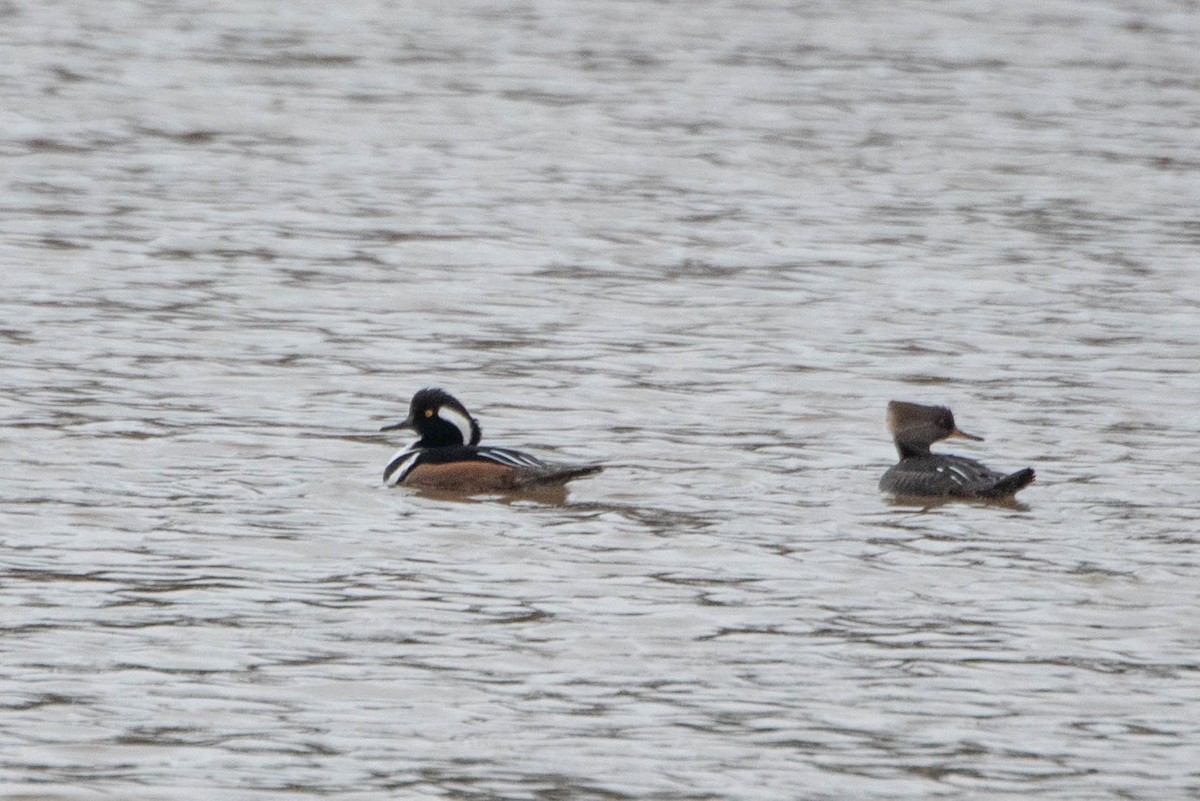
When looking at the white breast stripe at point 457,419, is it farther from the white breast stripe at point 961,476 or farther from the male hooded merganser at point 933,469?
the white breast stripe at point 961,476

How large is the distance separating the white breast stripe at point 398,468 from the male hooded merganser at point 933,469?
2.15 m

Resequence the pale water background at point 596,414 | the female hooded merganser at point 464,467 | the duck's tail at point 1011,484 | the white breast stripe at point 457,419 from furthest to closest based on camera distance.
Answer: the white breast stripe at point 457,419 → the female hooded merganser at point 464,467 → the duck's tail at point 1011,484 → the pale water background at point 596,414

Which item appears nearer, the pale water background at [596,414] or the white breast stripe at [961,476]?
the pale water background at [596,414]

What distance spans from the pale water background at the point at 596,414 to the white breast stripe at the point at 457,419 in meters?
0.46

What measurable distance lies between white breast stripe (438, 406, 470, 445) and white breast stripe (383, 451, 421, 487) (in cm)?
35

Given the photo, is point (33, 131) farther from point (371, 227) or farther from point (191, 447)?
point (191, 447)

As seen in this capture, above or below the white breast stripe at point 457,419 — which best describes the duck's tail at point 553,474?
below

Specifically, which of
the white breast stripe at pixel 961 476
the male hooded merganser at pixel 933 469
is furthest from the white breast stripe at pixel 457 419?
the white breast stripe at pixel 961 476

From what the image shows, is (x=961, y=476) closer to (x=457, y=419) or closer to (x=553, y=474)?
→ (x=553, y=474)

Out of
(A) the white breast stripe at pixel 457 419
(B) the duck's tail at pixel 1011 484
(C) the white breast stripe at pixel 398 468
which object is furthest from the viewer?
(A) the white breast stripe at pixel 457 419

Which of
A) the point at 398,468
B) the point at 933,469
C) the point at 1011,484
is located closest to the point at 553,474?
the point at 398,468

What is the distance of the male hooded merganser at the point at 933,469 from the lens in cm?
1137

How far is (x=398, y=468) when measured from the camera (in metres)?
11.7

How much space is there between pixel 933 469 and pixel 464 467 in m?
2.13
